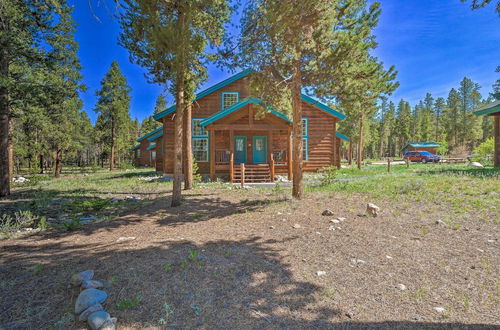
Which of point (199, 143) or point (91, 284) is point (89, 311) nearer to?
point (91, 284)

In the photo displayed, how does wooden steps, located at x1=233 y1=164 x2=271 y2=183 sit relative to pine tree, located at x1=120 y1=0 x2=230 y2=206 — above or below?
below

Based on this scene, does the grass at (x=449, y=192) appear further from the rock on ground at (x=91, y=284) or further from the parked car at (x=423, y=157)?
the parked car at (x=423, y=157)

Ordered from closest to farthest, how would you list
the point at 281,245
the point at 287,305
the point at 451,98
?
the point at 287,305
the point at 281,245
the point at 451,98

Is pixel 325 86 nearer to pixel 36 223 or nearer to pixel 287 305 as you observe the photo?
pixel 287 305

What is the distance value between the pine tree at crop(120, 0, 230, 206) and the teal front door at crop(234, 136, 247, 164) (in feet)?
28.1

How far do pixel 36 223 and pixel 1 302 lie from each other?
168 inches

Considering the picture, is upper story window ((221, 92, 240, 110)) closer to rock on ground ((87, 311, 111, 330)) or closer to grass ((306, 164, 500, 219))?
grass ((306, 164, 500, 219))

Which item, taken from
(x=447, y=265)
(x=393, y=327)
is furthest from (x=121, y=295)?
(x=447, y=265)

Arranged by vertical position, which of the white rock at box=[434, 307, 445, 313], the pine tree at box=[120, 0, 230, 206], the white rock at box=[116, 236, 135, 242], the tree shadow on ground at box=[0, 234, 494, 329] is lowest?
the white rock at box=[434, 307, 445, 313]

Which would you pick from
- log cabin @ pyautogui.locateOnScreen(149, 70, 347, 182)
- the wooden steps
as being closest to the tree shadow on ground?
the wooden steps

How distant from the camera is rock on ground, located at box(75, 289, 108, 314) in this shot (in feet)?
8.48

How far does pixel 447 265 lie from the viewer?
3.64 metres

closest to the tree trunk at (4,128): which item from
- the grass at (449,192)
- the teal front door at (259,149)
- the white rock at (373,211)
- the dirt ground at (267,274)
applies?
the dirt ground at (267,274)

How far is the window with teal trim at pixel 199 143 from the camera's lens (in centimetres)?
1692
